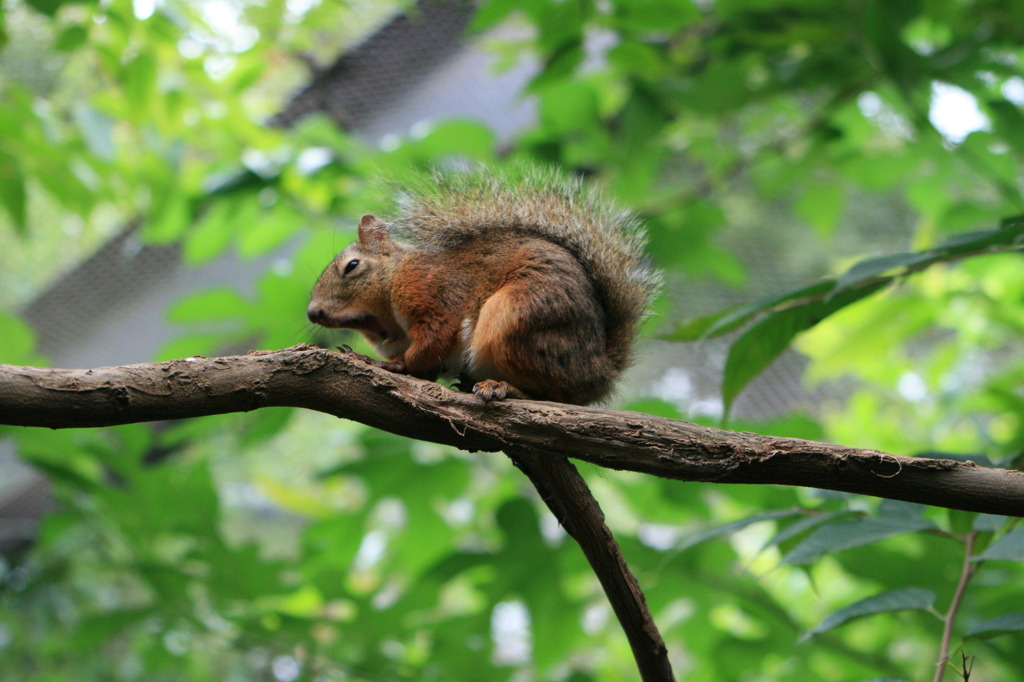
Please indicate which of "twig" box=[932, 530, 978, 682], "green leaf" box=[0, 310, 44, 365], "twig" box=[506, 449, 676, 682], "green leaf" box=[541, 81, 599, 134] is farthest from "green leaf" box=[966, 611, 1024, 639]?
"green leaf" box=[0, 310, 44, 365]

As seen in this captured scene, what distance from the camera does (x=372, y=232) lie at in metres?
1.73

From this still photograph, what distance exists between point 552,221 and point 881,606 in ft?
2.73

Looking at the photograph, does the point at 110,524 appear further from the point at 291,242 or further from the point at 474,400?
the point at 474,400

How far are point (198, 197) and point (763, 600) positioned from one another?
1.85 meters

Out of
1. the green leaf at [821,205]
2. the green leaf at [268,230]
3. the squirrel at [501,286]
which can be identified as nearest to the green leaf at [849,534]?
the squirrel at [501,286]

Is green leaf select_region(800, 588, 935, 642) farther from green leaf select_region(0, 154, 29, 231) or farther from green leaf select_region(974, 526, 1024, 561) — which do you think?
green leaf select_region(0, 154, 29, 231)

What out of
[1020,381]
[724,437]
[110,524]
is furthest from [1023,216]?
[110,524]

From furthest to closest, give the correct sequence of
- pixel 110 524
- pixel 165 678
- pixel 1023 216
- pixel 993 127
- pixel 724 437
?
pixel 165 678 → pixel 110 524 → pixel 993 127 → pixel 1023 216 → pixel 724 437

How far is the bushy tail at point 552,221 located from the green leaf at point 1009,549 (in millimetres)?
636

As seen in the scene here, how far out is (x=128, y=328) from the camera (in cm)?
285

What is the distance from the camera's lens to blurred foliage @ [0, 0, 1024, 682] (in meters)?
1.89

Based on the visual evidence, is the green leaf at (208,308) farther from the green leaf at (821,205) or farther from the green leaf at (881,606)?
the green leaf at (821,205)

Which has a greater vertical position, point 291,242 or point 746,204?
point 746,204

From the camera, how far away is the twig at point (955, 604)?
969 millimetres
